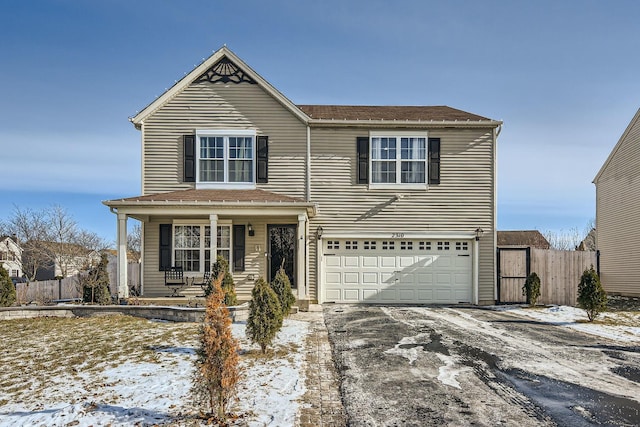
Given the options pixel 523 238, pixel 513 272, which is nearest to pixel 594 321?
pixel 513 272

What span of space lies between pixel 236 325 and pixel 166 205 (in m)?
4.53

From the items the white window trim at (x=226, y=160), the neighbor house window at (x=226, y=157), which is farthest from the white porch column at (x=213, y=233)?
the neighbor house window at (x=226, y=157)

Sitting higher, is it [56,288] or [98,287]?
[98,287]

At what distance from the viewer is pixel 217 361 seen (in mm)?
4672

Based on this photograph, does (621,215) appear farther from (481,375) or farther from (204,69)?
(204,69)

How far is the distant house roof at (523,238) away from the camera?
39906 millimetres

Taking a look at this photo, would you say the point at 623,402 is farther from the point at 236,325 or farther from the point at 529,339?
the point at 236,325

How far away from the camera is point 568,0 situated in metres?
11.3

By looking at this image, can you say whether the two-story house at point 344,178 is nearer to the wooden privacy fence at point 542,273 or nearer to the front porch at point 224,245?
the front porch at point 224,245

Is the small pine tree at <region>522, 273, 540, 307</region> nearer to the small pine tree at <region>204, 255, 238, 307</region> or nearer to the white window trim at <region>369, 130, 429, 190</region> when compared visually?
the white window trim at <region>369, 130, 429, 190</region>

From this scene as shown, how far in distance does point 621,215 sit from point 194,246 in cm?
1735

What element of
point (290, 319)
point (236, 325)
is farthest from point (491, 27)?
point (236, 325)

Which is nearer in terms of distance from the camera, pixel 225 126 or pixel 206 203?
pixel 206 203

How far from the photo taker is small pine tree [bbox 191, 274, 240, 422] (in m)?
4.63
